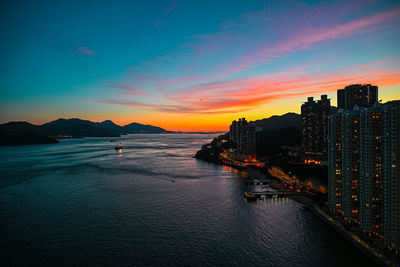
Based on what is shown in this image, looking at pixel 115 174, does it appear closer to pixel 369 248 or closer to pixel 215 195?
pixel 215 195

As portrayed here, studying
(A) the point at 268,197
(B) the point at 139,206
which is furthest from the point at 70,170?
(A) the point at 268,197

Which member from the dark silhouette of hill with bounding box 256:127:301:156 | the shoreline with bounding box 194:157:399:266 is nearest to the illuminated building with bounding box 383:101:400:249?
the shoreline with bounding box 194:157:399:266

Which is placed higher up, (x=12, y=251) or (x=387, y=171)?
(x=387, y=171)

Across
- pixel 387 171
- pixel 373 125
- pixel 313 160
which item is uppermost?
pixel 373 125

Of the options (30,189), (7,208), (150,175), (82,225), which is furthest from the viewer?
(150,175)

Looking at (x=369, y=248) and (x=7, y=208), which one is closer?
(x=369, y=248)

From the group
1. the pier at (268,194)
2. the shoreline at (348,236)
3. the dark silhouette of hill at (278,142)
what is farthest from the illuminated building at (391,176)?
the dark silhouette of hill at (278,142)

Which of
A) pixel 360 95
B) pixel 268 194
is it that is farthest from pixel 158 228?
pixel 360 95

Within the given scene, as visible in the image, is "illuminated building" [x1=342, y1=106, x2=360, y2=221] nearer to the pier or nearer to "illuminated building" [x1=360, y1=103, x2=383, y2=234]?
"illuminated building" [x1=360, y1=103, x2=383, y2=234]

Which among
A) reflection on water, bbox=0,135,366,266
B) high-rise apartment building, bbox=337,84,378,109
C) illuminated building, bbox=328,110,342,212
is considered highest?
high-rise apartment building, bbox=337,84,378,109
